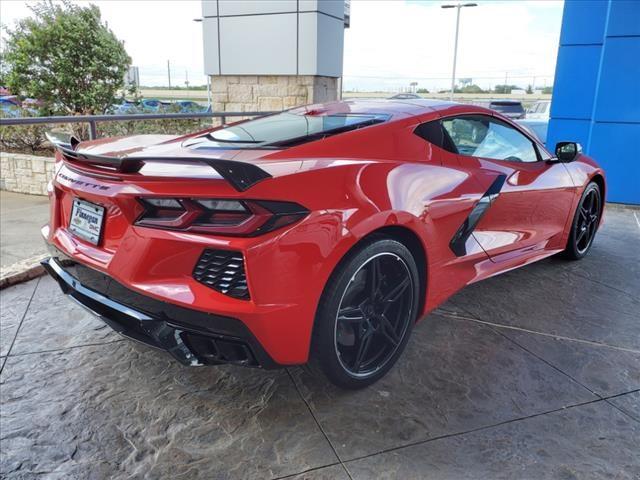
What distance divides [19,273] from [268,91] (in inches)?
273

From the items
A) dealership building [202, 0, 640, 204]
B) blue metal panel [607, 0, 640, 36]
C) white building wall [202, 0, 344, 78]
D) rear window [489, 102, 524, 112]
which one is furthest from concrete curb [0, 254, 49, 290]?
rear window [489, 102, 524, 112]

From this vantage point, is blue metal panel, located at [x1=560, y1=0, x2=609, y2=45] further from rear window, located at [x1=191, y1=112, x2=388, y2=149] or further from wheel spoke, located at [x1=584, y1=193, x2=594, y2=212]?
rear window, located at [x1=191, y1=112, x2=388, y2=149]

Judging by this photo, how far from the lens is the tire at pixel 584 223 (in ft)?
14.5

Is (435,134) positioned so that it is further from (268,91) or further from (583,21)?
(268,91)

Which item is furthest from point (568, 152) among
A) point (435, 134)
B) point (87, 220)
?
point (87, 220)

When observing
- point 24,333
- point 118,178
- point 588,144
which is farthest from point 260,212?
point 588,144

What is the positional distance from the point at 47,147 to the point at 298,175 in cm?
1008

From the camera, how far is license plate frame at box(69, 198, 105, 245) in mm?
2314

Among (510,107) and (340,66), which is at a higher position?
(340,66)

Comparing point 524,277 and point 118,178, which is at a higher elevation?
point 118,178

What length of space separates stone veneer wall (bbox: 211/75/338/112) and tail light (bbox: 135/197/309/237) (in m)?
7.99

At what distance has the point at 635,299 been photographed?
3.87m

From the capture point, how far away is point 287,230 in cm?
205

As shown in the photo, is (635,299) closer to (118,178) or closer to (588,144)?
(118,178)
